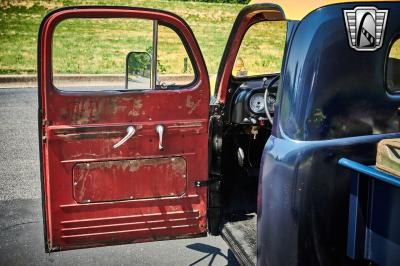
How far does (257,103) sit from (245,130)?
246 mm

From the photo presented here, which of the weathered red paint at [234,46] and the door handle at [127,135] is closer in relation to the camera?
the door handle at [127,135]

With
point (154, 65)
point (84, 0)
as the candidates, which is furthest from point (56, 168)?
point (84, 0)

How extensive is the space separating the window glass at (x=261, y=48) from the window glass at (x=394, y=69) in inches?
49.5

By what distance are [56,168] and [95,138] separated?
0.32 meters

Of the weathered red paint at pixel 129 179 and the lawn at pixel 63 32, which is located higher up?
the lawn at pixel 63 32

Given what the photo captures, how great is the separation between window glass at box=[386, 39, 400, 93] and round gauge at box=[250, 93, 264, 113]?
52.2 inches

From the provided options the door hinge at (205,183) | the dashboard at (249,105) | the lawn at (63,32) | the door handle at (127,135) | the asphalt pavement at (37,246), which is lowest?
the asphalt pavement at (37,246)

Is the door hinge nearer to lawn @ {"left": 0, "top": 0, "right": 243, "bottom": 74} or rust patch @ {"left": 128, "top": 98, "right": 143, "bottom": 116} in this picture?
rust patch @ {"left": 128, "top": 98, "right": 143, "bottom": 116}

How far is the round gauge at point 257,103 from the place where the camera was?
11.9 feet

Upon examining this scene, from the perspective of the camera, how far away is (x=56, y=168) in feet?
9.71

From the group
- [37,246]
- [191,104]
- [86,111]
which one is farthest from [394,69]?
[37,246]

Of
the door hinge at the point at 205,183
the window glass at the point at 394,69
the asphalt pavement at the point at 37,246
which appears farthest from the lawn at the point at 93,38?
the window glass at the point at 394,69

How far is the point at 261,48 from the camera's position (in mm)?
4020

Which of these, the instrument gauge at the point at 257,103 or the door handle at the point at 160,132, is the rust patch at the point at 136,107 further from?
the instrument gauge at the point at 257,103
